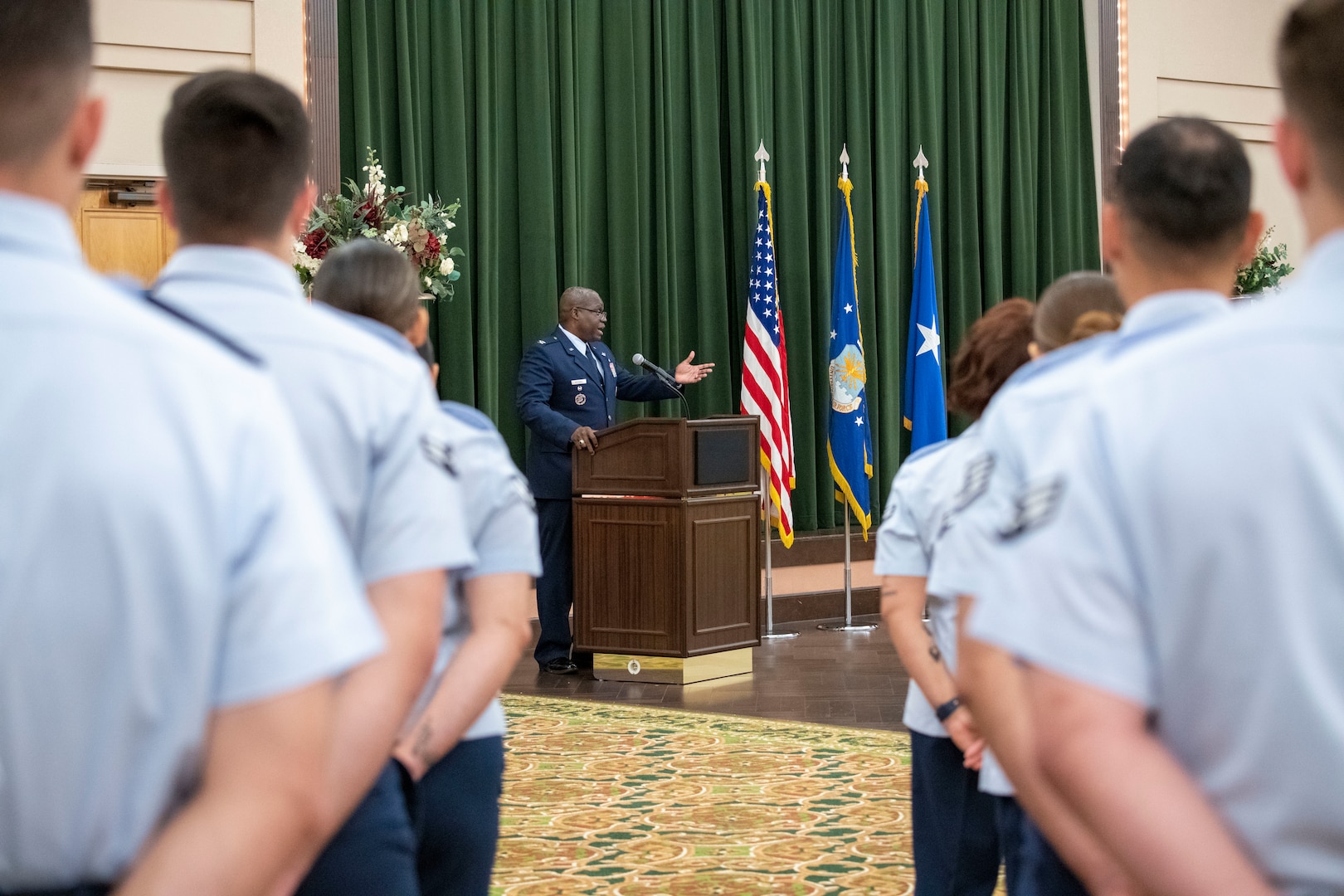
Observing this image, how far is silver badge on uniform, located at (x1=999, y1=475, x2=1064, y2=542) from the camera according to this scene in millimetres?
1012

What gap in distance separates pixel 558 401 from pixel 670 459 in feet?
2.97

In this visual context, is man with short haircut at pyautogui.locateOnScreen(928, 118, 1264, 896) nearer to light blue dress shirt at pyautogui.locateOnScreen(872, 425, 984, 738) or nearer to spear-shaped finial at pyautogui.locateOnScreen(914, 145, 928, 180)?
light blue dress shirt at pyautogui.locateOnScreen(872, 425, 984, 738)

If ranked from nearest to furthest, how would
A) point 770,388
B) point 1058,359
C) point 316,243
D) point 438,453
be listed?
1. point 438,453
2. point 1058,359
3. point 316,243
4. point 770,388

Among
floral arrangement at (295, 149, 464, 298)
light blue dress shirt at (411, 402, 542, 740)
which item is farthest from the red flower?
light blue dress shirt at (411, 402, 542, 740)

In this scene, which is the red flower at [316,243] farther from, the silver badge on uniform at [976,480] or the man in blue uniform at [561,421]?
the silver badge on uniform at [976,480]

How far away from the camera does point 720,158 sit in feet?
29.8

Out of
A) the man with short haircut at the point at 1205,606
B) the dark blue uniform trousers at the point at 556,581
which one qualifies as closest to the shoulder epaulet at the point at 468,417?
the man with short haircut at the point at 1205,606

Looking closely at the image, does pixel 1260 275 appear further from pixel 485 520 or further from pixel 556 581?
pixel 485 520

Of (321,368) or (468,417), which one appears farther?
(468,417)

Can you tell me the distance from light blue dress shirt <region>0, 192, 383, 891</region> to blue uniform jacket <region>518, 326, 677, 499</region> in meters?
5.82

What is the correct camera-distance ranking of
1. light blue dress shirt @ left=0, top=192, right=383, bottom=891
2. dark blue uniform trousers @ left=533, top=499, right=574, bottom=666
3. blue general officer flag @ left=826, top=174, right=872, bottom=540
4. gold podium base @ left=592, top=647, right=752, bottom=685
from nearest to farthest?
light blue dress shirt @ left=0, top=192, right=383, bottom=891, gold podium base @ left=592, top=647, right=752, bottom=685, dark blue uniform trousers @ left=533, top=499, right=574, bottom=666, blue general officer flag @ left=826, top=174, right=872, bottom=540

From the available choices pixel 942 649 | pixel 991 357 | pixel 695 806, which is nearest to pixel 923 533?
pixel 942 649

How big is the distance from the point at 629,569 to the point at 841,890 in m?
3.02

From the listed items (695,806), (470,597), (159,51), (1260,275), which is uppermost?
(159,51)
